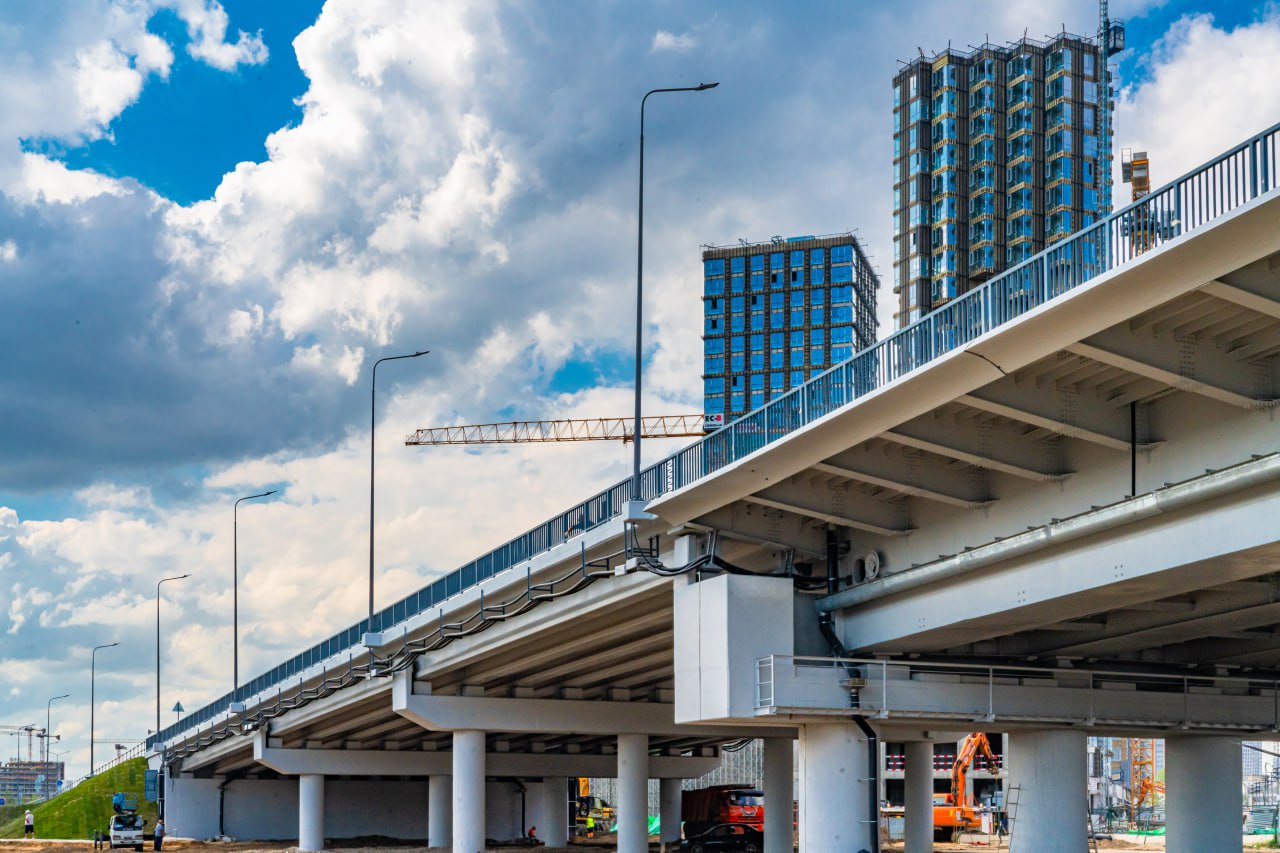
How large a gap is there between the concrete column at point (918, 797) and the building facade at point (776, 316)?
13133 cm

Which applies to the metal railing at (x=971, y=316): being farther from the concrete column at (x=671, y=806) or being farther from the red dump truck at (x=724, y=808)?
the concrete column at (x=671, y=806)

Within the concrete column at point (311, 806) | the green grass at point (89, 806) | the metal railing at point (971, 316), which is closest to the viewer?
the metal railing at point (971, 316)

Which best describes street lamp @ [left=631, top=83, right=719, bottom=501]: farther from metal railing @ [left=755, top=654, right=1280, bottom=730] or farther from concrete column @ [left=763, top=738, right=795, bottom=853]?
concrete column @ [left=763, top=738, right=795, bottom=853]

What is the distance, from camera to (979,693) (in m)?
31.8

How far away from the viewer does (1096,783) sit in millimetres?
138500

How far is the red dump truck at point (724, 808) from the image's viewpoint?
6738cm

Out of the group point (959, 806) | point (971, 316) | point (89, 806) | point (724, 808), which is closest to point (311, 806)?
point (724, 808)

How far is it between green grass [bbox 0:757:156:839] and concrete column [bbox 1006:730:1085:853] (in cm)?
7539

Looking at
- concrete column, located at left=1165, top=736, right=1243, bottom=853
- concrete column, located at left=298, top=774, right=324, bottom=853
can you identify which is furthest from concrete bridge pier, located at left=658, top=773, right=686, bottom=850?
concrete column, located at left=1165, top=736, right=1243, bottom=853

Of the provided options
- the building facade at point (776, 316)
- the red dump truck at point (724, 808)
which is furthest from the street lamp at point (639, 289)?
the building facade at point (776, 316)

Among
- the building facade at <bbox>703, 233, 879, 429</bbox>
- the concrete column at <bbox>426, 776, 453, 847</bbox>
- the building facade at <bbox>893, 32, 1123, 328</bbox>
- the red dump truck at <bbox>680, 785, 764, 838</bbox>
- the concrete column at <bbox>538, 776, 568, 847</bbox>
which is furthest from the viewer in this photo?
the building facade at <bbox>703, 233, 879, 429</bbox>

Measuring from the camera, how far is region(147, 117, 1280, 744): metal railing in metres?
18.9

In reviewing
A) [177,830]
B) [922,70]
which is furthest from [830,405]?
[922,70]

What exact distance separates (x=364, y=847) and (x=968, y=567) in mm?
51556
